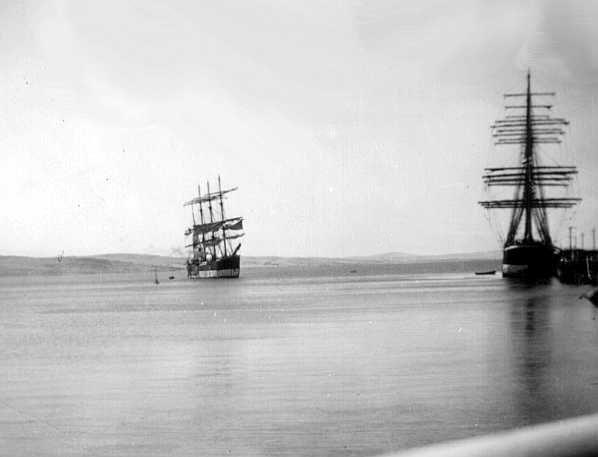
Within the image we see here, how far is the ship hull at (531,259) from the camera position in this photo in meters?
40.8

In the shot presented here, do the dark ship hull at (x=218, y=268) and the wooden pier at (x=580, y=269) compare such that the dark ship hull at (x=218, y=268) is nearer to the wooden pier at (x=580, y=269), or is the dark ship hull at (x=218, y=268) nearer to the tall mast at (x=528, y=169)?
the tall mast at (x=528, y=169)

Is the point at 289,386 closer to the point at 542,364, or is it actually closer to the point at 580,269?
the point at 542,364

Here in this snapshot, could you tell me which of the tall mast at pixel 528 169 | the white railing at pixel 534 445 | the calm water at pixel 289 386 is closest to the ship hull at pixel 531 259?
the tall mast at pixel 528 169

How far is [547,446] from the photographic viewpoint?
421mm

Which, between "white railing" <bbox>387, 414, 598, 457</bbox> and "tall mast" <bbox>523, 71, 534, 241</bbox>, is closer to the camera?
"white railing" <bbox>387, 414, 598, 457</bbox>

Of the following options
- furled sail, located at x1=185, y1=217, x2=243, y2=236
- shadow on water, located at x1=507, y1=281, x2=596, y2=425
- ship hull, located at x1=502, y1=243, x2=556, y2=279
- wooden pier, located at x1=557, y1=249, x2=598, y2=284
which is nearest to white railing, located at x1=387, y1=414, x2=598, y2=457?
shadow on water, located at x1=507, y1=281, x2=596, y2=425

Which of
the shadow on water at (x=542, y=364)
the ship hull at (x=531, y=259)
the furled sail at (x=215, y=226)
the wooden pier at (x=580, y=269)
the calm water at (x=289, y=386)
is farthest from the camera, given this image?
the furled sail at (x=215, y=226)

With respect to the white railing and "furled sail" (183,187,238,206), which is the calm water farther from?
"furled sail" (183,187,238,206)

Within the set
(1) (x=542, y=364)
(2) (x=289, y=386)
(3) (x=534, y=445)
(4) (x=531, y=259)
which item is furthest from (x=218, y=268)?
(3) (x=534, y=445)

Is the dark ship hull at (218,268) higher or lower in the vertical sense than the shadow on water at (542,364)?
higher

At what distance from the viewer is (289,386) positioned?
827cm

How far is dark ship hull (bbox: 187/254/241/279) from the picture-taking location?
210ft

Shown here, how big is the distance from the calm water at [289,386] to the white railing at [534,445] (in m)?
4.75

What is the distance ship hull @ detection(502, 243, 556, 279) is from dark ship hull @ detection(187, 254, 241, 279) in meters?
25.9
